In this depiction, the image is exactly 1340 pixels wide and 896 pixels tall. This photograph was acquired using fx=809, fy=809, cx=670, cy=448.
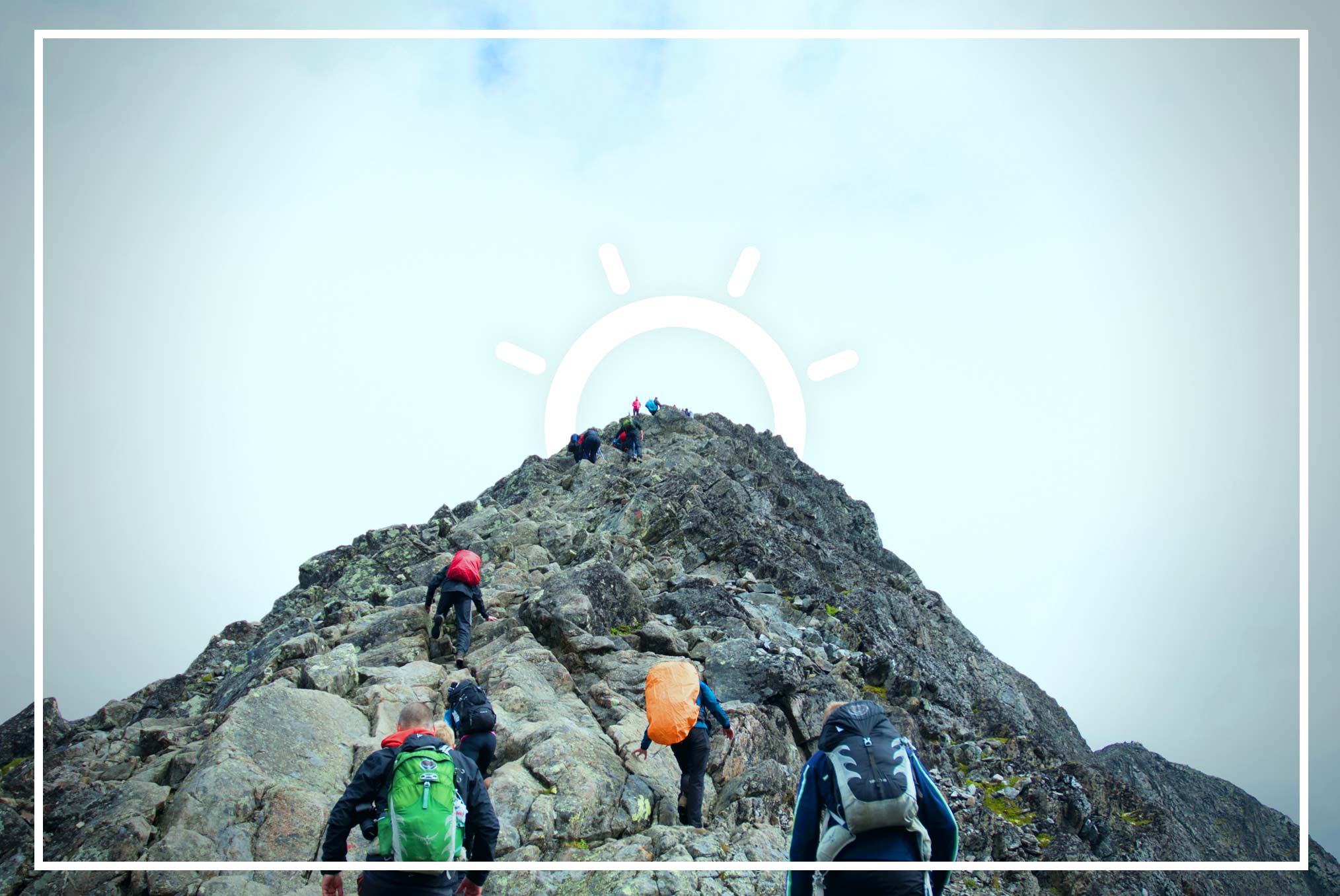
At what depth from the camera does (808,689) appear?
51.9 feet

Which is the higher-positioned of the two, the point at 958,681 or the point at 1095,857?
the point at 958,681

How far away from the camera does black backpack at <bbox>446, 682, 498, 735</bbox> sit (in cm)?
1030

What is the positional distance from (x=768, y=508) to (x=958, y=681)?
1165 centimetres

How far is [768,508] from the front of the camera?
32.7 metres

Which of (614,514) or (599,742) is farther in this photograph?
(614,514)

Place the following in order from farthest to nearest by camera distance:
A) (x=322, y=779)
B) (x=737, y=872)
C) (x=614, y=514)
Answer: (x=614, y=514), (x=322, y=779), (x=737, y=872)

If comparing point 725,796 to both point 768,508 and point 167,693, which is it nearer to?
point 167,693

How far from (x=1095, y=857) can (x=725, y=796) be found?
816cm

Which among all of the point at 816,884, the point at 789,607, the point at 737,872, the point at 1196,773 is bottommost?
the point at 1196,773

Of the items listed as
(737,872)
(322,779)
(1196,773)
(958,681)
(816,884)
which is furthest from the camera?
(1196,773)

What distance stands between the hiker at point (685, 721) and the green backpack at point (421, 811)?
150 inches

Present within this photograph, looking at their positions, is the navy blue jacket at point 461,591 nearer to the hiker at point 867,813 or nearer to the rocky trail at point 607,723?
the rocky trail at point 607,723

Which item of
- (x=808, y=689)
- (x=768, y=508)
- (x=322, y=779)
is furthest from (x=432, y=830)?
(x=768, y=508)

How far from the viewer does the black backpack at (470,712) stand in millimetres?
10297
